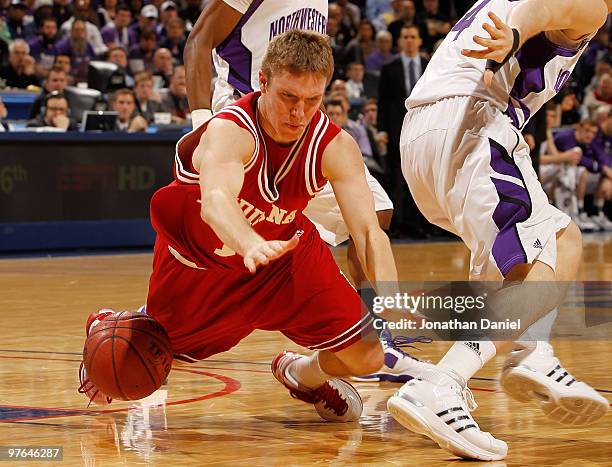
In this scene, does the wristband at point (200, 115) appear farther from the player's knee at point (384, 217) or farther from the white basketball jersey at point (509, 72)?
the white basketball jersey at point (509, 72)

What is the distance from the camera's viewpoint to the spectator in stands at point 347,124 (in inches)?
→ 555

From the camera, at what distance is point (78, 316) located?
26.5 ft

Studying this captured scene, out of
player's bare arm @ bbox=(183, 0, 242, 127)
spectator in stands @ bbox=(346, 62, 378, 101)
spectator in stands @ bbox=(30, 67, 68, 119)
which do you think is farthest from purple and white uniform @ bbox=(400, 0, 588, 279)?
spectator in stands @ bbox=(346, 62, 378, 101)

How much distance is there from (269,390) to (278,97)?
5.80 ft

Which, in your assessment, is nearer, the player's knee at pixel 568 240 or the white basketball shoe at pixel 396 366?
the player's knee at pixel 568 240

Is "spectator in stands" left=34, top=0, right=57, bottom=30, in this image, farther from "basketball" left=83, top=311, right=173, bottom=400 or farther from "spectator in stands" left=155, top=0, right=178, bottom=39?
"basketball" left=83, top=311, right=173, bottom=400

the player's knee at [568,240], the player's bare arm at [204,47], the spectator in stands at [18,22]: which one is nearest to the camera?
the player's knee at [568,240]

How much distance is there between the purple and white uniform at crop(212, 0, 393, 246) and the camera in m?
6.51

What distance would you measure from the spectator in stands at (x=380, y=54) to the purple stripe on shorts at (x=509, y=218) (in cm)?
1412

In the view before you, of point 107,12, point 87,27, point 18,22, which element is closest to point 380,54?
point 107,12

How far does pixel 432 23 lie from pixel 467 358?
15.9 metres

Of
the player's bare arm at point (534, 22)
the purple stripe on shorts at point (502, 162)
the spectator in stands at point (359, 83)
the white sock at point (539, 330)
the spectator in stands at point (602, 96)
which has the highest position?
the player's bare arm at point (534, 22)

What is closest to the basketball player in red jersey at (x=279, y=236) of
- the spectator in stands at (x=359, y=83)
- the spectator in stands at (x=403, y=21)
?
the spectator in stands at (x=359, y=83)

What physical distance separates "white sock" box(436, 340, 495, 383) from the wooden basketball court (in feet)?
0.93
